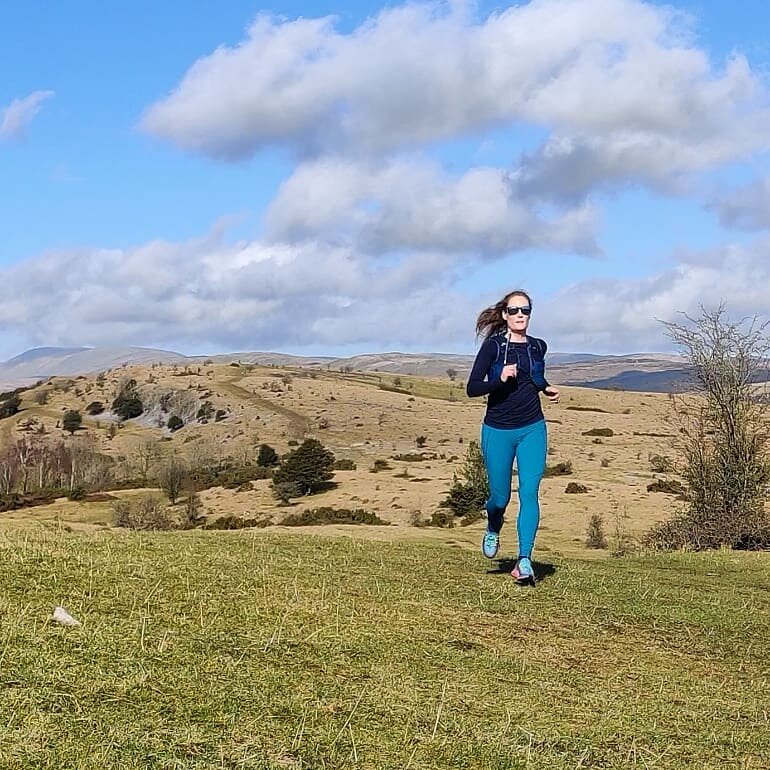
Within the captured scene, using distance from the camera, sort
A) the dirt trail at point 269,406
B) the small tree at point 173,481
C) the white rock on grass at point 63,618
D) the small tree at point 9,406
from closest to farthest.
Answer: the white rock on grass at point 63,618 → the small tree at point 173,481 → the dirt trail at point 269,406 → the small tree at point 9,406

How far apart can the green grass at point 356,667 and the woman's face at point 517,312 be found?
213 cm

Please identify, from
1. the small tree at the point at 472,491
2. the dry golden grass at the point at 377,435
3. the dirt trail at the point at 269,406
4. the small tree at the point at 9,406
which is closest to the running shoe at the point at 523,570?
the dry golden grass at the point at 377,435

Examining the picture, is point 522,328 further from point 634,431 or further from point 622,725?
point 634,431

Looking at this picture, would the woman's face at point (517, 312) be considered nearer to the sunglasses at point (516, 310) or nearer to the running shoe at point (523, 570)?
the sunglasses at point (516, 310)

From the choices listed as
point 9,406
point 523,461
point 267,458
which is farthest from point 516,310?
point 9,406

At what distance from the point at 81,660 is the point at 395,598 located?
2832 mm

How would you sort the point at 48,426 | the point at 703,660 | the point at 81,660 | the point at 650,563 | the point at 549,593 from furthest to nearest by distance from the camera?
1. the point at 48,426
2. the point at 650,563
3. the point at 549,593
4. the point at 703,660
5. the point at 81,660

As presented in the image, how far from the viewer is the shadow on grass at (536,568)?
873cm

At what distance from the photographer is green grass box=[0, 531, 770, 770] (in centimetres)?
395

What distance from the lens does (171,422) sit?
72938 millimetres

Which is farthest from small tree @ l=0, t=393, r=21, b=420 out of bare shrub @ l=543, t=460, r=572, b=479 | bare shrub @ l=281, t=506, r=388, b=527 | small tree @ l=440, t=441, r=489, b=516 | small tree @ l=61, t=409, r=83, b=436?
small tree @ l=440, t=441, r=489, b=516

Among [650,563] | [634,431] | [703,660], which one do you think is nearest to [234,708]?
[703,660]

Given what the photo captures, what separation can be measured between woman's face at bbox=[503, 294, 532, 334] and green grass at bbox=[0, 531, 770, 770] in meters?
2.13

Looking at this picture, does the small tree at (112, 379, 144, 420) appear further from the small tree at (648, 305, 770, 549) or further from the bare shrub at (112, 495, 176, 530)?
the small tree at (648, 305, 770, 549)
